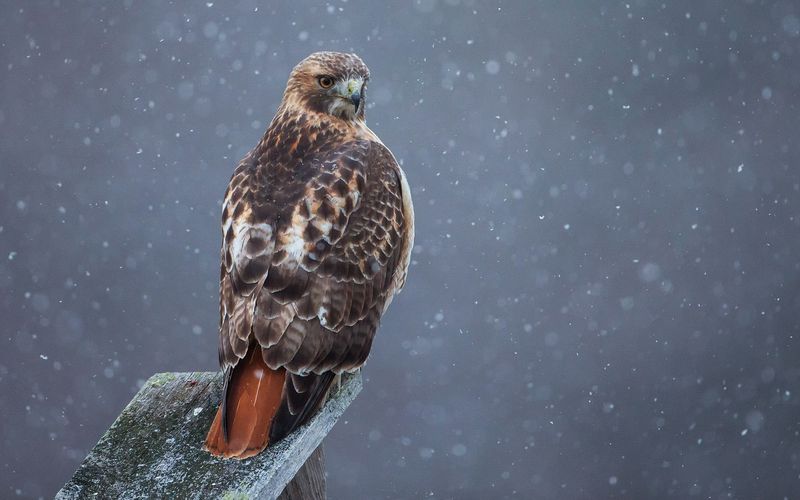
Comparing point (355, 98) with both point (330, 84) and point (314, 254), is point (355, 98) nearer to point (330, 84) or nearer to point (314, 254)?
point (330, 84)

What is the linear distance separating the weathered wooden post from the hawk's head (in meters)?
0.86

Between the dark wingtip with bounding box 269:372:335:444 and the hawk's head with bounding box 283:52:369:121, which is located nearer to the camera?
the dark wingtip with bounding box 269:372:335:444

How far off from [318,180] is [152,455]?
0.79 metres

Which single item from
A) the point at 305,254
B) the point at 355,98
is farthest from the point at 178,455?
the point at 355,98

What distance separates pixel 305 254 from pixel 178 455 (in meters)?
0.54

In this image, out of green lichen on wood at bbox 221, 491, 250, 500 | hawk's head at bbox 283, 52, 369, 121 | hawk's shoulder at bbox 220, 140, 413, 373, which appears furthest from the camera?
hawk's head at bbox 283, 52, 369, 121

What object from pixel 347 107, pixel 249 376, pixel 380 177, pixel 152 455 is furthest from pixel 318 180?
pixel 152 455

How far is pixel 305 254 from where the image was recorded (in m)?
2.06

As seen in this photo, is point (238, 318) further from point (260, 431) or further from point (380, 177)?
point (380, 177)

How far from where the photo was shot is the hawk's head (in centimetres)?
247

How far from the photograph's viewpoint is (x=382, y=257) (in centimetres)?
231

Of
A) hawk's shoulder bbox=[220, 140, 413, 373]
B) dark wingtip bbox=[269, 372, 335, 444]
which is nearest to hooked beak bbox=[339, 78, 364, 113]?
hawk's shoulder bbox=[220, 140, 413, 373]

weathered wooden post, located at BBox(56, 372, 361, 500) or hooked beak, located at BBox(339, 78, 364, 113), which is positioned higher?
hooked beak, located at BBox(339, 78, 364, 113)

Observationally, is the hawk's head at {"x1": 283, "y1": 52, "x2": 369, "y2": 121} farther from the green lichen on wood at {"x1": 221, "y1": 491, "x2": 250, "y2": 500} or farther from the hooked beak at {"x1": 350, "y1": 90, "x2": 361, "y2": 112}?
the green lichen on wood at {"x1": 221, "y1": 491, "x2": 250, "y2": 500}
